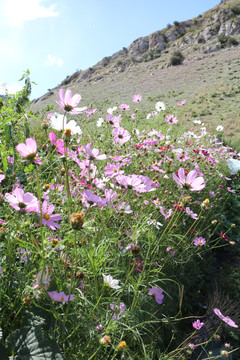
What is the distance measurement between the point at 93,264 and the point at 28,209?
25 centimetres

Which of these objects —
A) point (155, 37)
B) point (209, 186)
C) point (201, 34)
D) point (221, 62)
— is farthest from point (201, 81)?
point (155, 37)

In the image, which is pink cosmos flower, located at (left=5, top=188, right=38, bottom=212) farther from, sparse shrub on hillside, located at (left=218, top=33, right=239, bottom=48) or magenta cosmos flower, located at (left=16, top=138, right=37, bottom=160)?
sparse shrub on hillside, located at (left=218, top=33, right=239, bottom=48)

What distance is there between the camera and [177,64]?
80.6ft

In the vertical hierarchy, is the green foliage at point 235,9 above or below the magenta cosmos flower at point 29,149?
below

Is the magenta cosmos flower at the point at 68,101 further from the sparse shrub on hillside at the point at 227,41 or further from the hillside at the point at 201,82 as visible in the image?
the sparse shrub on hillside at the point at 227,41

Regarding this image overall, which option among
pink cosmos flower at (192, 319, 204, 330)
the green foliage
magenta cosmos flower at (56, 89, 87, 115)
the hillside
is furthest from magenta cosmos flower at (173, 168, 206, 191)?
the green foliage

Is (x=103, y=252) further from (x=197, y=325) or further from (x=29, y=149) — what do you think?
(x=197, y=325)

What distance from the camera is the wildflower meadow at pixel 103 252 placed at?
728 millimetres

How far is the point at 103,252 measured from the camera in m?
0.85

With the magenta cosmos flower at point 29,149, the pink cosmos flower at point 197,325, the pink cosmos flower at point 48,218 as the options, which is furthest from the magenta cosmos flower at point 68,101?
the pink cosmos flower at point 197,325

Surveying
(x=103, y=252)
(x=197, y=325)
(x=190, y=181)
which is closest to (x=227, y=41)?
(x=197, y=325)

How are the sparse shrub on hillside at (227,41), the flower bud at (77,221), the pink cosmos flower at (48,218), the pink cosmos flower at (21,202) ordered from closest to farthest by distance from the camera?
the flower bud at (77,221) < the pink cosmos flower at (21,202) < the pink cosmos flower at (48,218) < the sparse shrub on hillside at (227,41)

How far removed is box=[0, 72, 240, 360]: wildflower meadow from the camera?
728 mm

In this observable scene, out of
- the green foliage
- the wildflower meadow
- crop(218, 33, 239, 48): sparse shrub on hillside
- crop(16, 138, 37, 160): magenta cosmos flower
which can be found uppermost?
crop(16, 138, 37, 160): magenta cosmos flower
